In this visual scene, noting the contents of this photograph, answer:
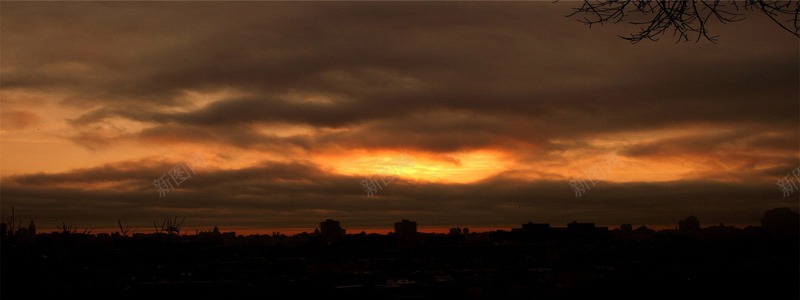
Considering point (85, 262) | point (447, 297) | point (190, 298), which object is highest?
point (85, 262)

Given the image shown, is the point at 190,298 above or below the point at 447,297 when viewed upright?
above

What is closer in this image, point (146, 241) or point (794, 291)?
point (146, 241)

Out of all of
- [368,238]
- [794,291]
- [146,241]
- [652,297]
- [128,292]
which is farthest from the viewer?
[368,238]

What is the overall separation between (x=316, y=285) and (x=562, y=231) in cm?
4968

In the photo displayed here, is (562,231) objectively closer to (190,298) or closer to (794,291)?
(794,291)

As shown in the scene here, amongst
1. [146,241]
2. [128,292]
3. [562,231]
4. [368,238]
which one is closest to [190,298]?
[146,241]

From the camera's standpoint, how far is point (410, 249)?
221 ft

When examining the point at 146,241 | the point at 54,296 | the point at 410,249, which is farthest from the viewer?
the point at 410,249

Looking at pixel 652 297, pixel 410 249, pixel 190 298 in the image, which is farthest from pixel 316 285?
pixel 410 249

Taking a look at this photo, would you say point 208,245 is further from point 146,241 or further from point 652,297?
point 652,297

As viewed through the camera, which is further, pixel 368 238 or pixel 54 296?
pixel 368 238

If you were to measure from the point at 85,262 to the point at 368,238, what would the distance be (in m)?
64.0

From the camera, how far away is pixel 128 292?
11.2 meters

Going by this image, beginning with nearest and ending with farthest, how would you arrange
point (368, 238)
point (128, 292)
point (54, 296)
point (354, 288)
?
point (54, 296), point (128, 292), point (354, 288), point (368, 238)
